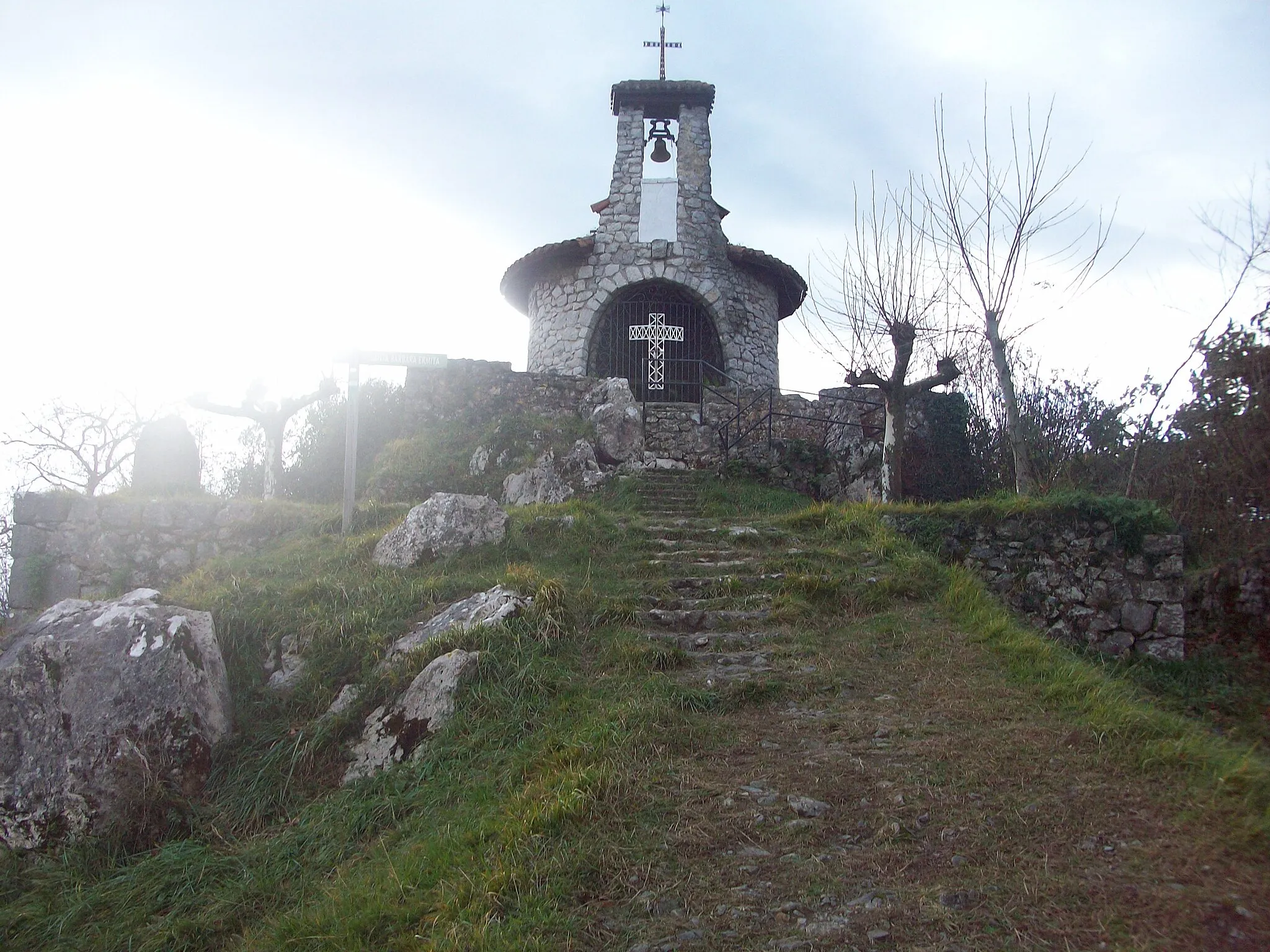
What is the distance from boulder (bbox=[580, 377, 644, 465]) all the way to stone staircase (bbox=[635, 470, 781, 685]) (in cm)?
304

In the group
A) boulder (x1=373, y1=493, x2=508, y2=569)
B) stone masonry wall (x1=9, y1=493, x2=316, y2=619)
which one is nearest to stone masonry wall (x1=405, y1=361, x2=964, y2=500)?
stone masonry wall (x1=9, y1=493, x2=316, y2=619)

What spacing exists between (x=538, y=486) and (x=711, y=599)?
4.92 meters

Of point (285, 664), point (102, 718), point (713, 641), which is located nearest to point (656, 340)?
point (713, 641)

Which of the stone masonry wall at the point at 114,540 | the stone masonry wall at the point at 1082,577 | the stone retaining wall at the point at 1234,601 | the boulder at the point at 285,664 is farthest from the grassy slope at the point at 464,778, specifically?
the stone retaining wall at the point at 1234,601

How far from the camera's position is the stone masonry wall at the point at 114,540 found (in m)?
8.49

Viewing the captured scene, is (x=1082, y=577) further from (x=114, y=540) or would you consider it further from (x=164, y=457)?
(x=164, y=457)

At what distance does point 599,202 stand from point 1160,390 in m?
10.7

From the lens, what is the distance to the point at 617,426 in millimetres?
12109

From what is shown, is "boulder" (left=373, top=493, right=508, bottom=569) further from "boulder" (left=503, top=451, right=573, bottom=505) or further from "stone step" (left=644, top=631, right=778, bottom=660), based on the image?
"boulder" (left=503, top=451, right=573, bottom=505)

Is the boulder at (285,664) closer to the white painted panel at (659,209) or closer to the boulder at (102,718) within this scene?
the boulder at (102,718)

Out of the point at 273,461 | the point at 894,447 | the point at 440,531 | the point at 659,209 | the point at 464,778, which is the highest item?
the point at 659,209

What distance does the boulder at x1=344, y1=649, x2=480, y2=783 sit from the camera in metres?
4.54

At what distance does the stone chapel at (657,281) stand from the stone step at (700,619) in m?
10.0

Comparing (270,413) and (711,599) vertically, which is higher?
(270,413)
